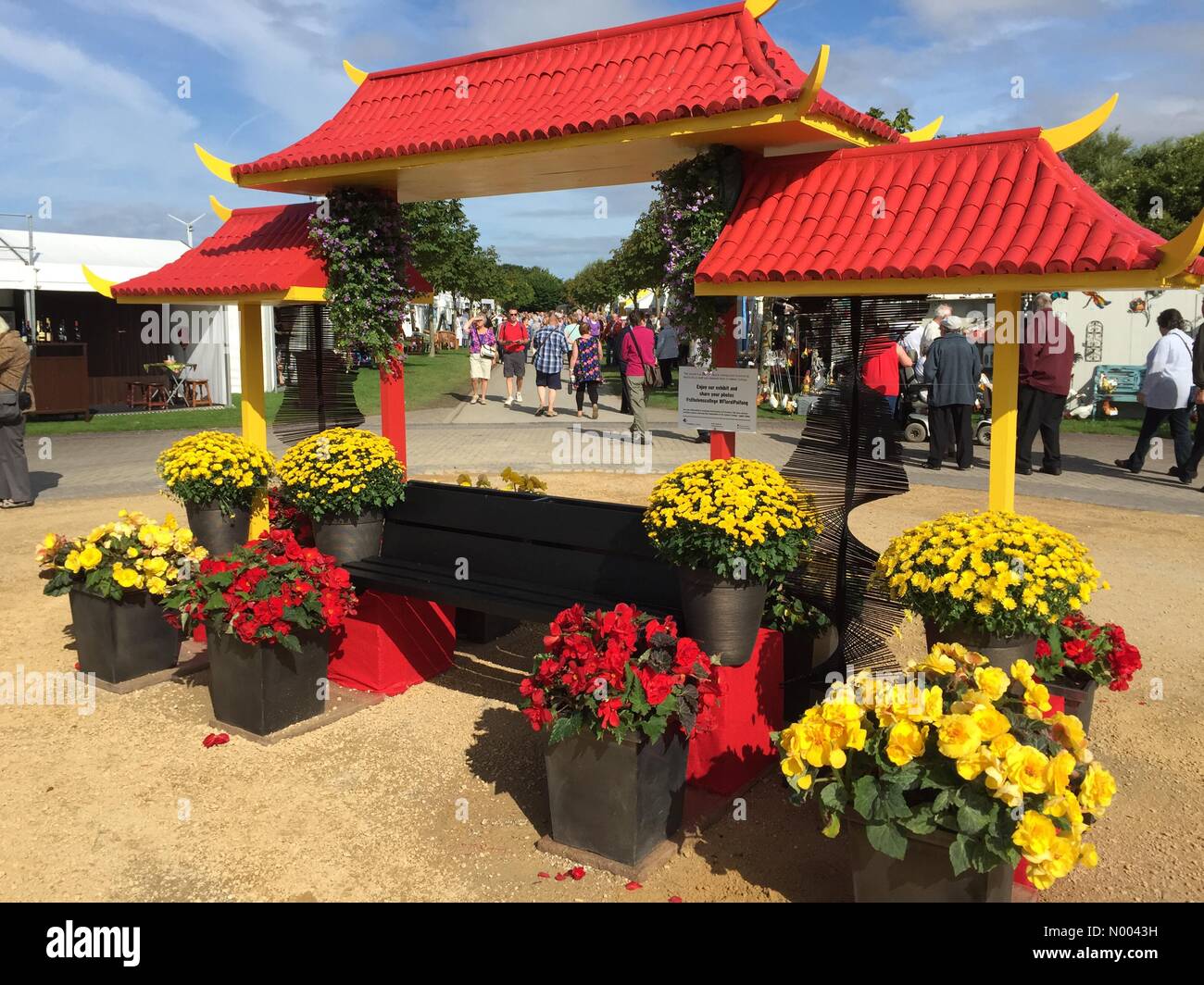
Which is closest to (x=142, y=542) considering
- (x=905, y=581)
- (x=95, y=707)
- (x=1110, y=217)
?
(x=95, y=707)

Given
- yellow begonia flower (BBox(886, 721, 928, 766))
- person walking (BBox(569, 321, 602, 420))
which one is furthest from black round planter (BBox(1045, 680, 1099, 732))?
person walking (BBox(569, 321, 602, 420))

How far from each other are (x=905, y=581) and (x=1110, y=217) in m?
1.81

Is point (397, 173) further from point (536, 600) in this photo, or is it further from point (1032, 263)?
point (1032, 263)

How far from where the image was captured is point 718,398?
5344 millimetres

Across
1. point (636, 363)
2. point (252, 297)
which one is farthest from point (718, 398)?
point (636, 363)

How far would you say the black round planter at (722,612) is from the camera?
13.5ft

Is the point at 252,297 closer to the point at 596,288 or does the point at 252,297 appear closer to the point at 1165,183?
the point at 1165,183

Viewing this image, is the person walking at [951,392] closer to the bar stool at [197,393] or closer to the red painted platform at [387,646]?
the red painted platform at [387,646]

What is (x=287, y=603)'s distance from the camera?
15.7ft

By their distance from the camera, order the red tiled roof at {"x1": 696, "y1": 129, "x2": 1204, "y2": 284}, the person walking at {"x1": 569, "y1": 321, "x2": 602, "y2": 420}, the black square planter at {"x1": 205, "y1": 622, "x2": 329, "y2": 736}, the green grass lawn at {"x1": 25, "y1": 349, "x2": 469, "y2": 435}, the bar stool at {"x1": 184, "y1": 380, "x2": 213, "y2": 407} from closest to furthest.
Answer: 1. the red tiled roof at {"x1": 696, "y1": 129, "x2": 1204, "y2": 284}
2. the black square planter at {"x1": 205, "y1": 622, "x2": 329, "y2": 736}
3. the person walking at {"x1": 569, "y1": 321, "x2": 602, "y2": 420}
4. the green grass lawn at {"x1": 25, "y1": 349, "x2": 469, "y2": 435}
5. the bar stool at {"x1": 184, "y1": 380, "x2": 213, "y2": 407}

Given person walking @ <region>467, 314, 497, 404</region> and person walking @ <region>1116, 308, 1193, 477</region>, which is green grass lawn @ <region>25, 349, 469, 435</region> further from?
person walking @ <region>1116, 308, 1193, 477</region>

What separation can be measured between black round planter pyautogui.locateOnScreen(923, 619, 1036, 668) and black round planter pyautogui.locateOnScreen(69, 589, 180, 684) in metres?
4.34

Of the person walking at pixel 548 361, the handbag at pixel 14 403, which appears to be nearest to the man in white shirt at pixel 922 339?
the person walking at pixel 548 361

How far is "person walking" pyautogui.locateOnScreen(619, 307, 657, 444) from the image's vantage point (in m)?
15.2
